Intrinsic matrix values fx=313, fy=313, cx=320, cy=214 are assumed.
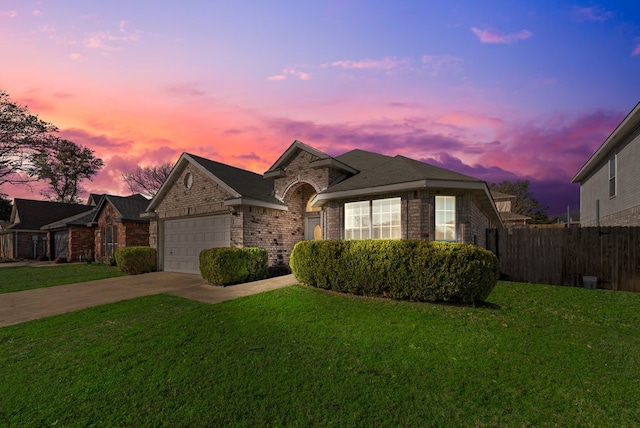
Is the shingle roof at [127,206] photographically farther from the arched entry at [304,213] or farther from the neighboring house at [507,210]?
the neighboring house at [507,210]

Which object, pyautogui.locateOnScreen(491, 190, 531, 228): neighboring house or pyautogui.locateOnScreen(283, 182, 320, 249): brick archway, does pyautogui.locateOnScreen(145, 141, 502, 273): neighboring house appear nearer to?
pyautogui.locateOnScreen(283, 182, 320, 249): brick archway

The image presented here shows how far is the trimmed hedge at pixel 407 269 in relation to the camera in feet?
23.9

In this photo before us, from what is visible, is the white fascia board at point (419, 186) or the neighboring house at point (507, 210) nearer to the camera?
the white fascia board at point (419, 186)

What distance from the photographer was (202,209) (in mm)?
14945

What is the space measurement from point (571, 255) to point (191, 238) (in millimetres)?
15757

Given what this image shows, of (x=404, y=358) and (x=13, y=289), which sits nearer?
(x=404, y=358)

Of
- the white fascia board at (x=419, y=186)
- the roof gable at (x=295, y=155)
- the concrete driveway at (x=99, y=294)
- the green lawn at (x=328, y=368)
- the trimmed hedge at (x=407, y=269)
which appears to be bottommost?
the concrete driveway at (x=99, y=294)

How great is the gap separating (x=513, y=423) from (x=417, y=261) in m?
4.46

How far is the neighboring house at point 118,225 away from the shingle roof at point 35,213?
39.1ft

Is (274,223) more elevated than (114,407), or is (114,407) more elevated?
(274,223)

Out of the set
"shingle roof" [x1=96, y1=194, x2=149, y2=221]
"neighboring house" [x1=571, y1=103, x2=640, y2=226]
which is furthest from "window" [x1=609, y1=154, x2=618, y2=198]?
"shingle roof" [x1=96, y1=194, x2=149, y2=221]

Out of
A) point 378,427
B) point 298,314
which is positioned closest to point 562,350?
point 378,427

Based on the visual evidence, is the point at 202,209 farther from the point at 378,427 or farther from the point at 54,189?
the point at 54,189

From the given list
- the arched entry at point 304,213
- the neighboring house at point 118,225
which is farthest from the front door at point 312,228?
the neighboring house at point 118,225
